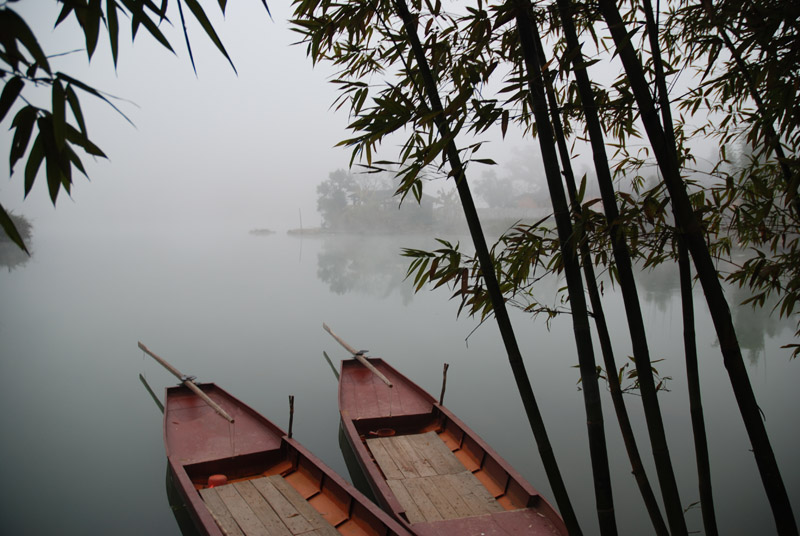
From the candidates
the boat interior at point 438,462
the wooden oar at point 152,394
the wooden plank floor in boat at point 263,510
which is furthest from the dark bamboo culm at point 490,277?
the wooden oar at point 152,394

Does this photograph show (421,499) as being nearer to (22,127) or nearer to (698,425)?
(698,425)

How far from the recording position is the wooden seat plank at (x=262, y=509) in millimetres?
2631

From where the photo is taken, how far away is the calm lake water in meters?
3.52

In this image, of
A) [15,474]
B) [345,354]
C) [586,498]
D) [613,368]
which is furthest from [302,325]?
[613,368]

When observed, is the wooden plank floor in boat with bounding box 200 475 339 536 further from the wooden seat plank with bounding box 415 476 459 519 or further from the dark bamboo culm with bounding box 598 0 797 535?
the dark bamboo culm with bounding box 598 0 797 535

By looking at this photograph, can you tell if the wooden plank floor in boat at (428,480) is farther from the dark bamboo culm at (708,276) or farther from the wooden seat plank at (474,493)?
the dark bamboo culm at (708,276)

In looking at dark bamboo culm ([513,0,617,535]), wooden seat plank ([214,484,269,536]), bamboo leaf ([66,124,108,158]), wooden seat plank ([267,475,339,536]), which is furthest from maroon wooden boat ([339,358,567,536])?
bamboo leaf ([66,124,108,158])

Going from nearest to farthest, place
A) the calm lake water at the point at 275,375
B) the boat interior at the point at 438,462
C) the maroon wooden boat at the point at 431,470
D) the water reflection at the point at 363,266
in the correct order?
the maroon wooden boat at the point at 431,470, the boat interior at the point at 438,462, the calm lake water at the point at 275,375, the water reflection at the point at 363,266

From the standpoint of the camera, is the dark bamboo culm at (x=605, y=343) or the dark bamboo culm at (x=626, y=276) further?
the dark bamboo culm at (x=605, y=343)

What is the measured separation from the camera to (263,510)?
9.19ft

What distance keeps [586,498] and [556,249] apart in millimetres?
2515

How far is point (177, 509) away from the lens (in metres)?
3.41

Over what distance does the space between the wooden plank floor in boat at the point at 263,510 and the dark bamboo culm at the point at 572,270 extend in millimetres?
1672

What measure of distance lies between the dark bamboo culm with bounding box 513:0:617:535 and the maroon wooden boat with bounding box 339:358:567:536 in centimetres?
130
